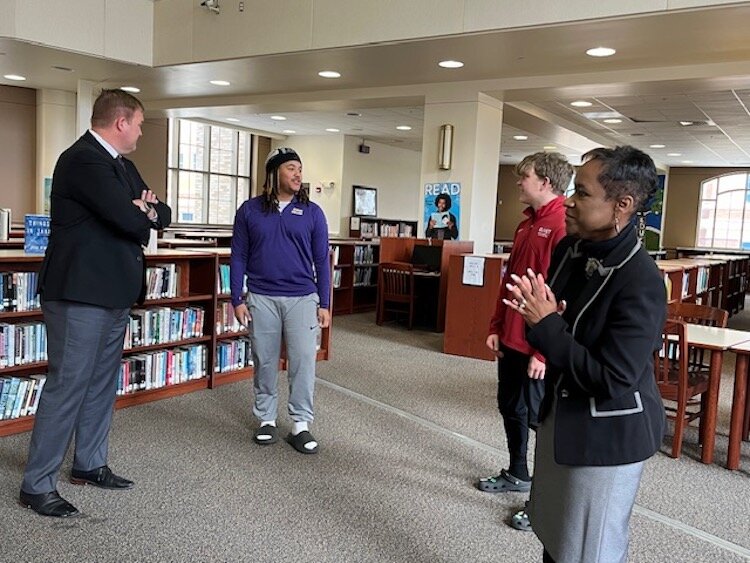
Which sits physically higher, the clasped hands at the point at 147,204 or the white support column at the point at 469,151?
the white support column at the point at 469,151

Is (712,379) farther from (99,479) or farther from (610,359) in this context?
(99,479)

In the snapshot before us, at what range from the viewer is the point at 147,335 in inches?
175

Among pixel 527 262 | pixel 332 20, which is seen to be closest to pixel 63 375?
pixel 527 262

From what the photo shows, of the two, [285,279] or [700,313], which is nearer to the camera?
[285,279]

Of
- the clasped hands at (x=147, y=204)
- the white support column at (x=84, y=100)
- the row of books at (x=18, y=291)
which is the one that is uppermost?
the white support column at (x=84, y=100)

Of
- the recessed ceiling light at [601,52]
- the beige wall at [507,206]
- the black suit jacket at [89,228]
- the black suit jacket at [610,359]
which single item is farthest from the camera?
the beige wall at [507,206]

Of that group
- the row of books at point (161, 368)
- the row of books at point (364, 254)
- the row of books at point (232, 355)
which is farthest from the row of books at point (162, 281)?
the row of books at point (364, 254)

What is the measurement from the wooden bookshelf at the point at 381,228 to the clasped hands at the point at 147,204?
1023 centimetres

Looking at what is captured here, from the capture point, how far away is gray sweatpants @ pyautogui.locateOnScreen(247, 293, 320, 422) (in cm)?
359

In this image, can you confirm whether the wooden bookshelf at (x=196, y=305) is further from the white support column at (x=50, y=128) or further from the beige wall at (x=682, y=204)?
the beige wall at (x=682, y=204)

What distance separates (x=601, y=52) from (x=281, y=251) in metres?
4.03

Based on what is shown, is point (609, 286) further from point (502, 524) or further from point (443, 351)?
point (443, 351)

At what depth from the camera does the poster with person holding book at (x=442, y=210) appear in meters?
7.72

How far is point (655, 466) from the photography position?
3729mm
